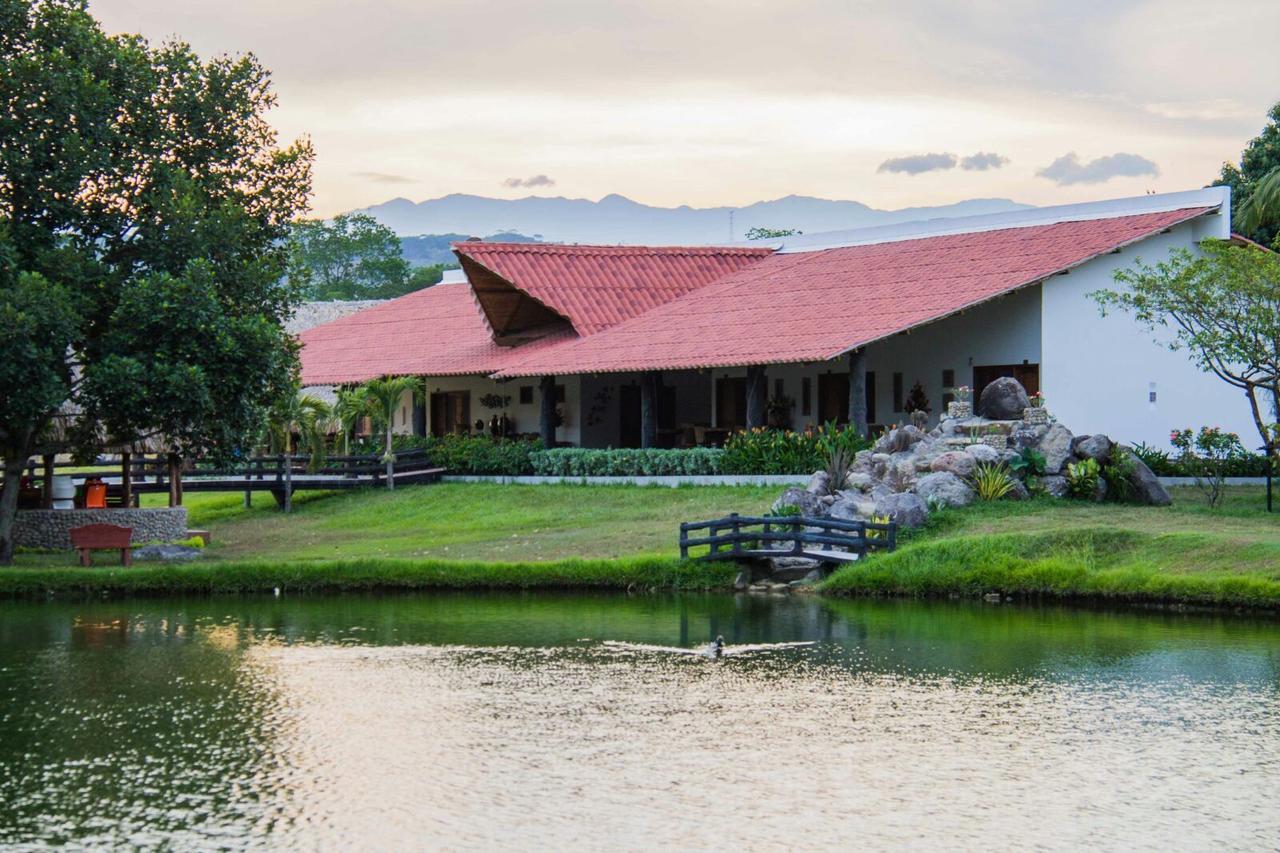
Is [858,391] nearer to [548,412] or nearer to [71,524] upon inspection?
[548,412]

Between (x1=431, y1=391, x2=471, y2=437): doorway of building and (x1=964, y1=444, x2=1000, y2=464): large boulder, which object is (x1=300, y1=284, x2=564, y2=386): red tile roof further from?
(x1=964, y1=444, x2=1000, y2=464): large boulder

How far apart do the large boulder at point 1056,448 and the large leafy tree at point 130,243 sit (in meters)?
14.7

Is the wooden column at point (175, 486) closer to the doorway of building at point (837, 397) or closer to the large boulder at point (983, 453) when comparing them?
the doorway of building at point (837, 397)

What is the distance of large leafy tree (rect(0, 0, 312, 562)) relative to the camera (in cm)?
2808

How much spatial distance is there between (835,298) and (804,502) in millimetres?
10637

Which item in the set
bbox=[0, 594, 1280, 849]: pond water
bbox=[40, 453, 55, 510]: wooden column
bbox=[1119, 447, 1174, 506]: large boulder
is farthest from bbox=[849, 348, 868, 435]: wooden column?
bbox=[40, 453, 55, 510]: wooden column


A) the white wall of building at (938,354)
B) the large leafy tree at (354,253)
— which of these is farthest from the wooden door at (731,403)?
the large leafy tree at (354,253)

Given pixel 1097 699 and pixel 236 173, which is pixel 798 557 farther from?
pixel 236 173

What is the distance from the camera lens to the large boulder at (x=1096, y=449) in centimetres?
3206

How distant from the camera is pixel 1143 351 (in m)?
36.9

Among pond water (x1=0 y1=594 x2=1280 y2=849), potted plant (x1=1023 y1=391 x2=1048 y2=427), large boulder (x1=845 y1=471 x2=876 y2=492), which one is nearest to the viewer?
pond water (x1=0 y1=594 x2=1280 y2=849)

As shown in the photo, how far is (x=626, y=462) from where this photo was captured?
1560 inches

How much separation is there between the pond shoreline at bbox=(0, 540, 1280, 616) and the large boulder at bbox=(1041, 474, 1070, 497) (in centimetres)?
509

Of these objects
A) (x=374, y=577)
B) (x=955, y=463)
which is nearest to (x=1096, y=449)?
(x=955, y=463)
